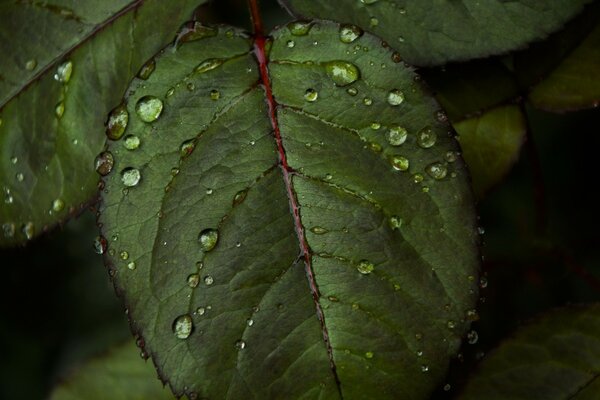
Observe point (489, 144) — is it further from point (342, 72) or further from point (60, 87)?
point (60, 87)

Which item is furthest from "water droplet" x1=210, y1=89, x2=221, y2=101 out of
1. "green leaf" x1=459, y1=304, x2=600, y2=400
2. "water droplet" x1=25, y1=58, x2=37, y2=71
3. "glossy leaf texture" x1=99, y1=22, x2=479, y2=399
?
"green leaf" x1=459, y1=304, x2=600, y2=400

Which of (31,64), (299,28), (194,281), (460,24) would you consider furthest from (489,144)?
(31,64)

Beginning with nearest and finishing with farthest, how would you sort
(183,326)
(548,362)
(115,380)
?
(183,326) → (548,362) → (115,380)

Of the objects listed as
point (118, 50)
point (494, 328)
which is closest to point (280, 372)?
point (118, 50)

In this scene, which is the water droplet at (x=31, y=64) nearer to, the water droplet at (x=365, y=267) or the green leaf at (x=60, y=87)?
the green leaf at (x=60, y=87)

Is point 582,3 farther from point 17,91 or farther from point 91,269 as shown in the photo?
point 91,269

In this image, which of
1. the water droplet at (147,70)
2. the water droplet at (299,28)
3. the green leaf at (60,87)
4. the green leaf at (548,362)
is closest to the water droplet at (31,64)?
the green leaf at (60,87)
